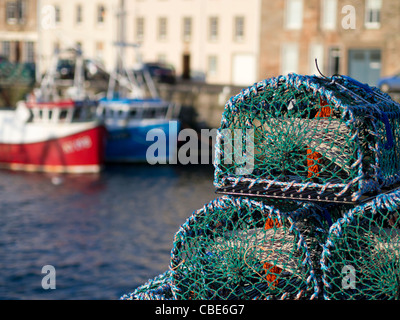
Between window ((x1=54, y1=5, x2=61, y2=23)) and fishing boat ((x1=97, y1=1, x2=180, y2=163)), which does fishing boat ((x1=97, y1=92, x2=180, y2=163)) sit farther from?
window ((x1=54, y1=5, x2=61, y2=23))

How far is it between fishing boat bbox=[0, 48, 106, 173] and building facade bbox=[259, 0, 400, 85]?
1439 centimetres

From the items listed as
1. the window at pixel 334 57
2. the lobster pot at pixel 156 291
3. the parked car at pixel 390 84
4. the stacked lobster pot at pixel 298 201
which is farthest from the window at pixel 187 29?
the stacked lobster pot at pixel 298 201

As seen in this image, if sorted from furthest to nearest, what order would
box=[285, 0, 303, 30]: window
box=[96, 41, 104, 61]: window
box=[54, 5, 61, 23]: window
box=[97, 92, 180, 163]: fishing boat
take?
box=[54, 5, 61, 23]: window → box=[96, 41, 104, 61]: window → box=[285, 0, 303, 30]: window → box=[97, 92, 180, 163]: fishing boat

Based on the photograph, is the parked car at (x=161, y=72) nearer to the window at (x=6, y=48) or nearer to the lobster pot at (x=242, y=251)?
the window at (x=6, y=48)

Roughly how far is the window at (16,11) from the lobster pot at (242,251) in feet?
175

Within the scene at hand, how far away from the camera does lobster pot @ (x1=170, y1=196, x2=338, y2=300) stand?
5.33 m

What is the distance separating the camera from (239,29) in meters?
47.9

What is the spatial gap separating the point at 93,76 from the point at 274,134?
40.2 m

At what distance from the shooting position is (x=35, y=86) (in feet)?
141

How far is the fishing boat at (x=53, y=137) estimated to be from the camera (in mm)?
32406

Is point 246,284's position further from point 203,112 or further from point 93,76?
point 93,76

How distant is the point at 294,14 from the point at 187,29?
914 cm

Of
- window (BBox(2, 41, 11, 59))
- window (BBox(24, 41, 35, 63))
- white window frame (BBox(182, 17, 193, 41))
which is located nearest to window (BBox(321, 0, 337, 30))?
white window frame (BBox(182, 17, 193, 41))
